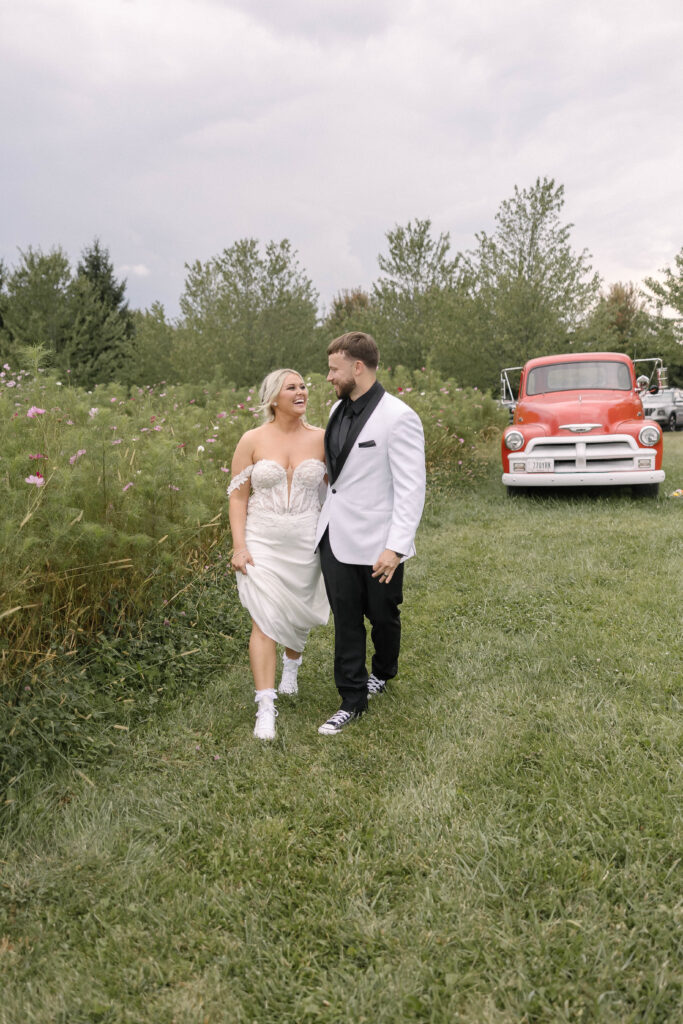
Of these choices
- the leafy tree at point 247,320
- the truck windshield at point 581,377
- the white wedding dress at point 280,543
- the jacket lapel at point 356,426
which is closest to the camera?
the jacket lapel at point 356,426

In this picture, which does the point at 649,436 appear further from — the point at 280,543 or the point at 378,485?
the point at 280,543

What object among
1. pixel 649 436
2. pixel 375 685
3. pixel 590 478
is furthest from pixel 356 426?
pixel 649 436

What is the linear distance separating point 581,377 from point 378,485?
322 inches

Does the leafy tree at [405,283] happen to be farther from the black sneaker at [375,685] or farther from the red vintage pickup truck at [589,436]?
the black sneaker at [375,685]

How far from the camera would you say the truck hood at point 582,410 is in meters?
9.83

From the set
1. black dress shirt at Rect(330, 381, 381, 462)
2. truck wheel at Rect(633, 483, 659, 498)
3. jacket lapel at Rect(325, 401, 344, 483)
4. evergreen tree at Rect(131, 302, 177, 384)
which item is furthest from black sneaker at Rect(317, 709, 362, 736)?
evergreen tree at Rect(131, 302, 177, 384)

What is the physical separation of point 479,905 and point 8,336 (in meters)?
27.4

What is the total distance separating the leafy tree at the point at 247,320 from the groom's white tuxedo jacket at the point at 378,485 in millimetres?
15116

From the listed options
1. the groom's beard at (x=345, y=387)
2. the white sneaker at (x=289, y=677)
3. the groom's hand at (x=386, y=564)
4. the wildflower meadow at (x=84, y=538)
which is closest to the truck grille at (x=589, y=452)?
the wildflower meadow at (x=84, y=538)

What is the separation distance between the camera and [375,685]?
4.28 metres

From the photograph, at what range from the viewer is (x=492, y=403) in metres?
15.4

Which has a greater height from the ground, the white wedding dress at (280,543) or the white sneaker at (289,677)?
the white wedding dress at (280,543)

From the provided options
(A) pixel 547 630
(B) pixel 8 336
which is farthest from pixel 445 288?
(A) pixel 547 630

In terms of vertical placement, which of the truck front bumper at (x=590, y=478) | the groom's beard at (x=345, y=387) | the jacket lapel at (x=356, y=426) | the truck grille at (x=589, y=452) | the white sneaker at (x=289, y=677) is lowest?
the white sneaker at (x=289, y=677)
